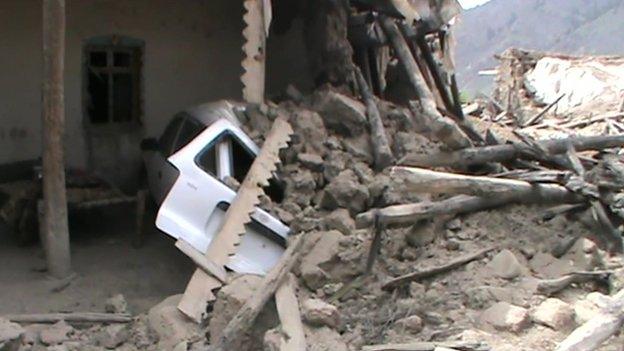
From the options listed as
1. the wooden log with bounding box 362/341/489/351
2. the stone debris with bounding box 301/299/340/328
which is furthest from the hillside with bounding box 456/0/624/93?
the wooden log with bounding box 362/341/489/351

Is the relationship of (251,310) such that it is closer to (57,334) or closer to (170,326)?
(170,326)

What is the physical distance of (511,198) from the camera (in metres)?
8.12

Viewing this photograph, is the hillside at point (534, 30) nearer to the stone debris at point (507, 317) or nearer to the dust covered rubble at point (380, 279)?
the dust covered rubble at point (380, 279)

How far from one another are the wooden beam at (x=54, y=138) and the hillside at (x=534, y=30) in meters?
51.6

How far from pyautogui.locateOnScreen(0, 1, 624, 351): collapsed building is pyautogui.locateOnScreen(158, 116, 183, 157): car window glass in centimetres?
103

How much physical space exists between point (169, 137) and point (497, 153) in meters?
4.09

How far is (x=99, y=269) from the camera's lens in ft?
31.6

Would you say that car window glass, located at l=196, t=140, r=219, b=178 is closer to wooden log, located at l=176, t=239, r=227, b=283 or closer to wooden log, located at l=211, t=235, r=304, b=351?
wooden log, located at l=176, t=239, r=227, b=283

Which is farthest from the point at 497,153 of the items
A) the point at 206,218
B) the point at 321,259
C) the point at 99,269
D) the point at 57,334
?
the point at 57,334

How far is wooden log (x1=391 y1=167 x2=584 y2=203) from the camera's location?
757 centimetres

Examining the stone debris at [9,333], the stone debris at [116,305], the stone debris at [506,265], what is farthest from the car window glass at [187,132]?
the stone debris at [506,265]

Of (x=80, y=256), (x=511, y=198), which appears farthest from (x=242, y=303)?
(x=80, y=256)

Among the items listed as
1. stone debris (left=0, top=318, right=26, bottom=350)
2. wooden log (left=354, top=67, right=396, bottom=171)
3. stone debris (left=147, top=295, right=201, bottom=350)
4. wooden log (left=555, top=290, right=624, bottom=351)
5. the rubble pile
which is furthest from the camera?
the rubble pile

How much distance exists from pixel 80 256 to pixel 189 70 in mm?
3969
